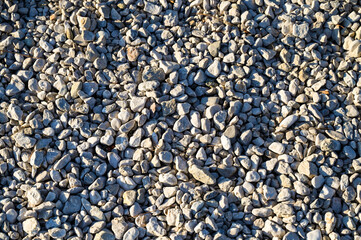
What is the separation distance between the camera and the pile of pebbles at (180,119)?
2289 mm

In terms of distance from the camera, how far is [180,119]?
251 centimetres

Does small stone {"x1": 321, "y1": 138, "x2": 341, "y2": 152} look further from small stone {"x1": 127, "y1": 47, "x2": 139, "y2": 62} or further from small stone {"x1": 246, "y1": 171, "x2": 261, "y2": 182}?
small stone {"x1": 127, "y1": 47, "x2": 139, "y2": 62}

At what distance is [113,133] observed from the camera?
2.51 m

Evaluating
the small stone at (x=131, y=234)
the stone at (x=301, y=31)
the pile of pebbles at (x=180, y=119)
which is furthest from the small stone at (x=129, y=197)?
the stone at (x=301, y=31)

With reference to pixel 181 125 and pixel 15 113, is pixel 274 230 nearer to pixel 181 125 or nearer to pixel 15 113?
pixel 181 125

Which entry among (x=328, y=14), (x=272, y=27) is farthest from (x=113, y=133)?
(x=328, y=14)

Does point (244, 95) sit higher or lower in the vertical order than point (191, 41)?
lower

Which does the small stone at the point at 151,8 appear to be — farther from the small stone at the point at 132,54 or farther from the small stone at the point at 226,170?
the small stone at the point at 226,170

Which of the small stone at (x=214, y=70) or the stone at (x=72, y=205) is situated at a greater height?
the small stone at (x=214, y=70)

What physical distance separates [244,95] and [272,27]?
1.87ft

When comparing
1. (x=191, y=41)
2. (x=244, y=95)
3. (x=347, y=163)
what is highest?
(x=191, y=41)

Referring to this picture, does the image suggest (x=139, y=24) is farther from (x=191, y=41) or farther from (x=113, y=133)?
(x=113, y=133)

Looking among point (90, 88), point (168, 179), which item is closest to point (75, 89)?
point (90, 88)

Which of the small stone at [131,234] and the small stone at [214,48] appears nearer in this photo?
the small stone at [131,234]
